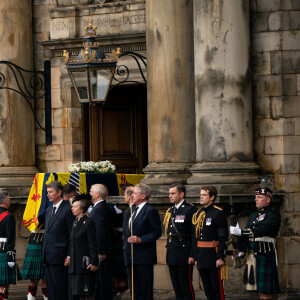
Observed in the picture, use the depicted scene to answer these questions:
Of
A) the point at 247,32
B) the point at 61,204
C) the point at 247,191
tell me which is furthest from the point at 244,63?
the point at 61,204

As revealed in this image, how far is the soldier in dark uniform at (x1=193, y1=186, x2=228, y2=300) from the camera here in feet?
47.1

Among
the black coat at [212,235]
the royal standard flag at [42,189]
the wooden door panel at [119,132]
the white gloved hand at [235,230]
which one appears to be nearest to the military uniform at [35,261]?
the royal standard flag at [42,189]

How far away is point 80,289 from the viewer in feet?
48.5

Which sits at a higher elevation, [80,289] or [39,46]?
[39,46]

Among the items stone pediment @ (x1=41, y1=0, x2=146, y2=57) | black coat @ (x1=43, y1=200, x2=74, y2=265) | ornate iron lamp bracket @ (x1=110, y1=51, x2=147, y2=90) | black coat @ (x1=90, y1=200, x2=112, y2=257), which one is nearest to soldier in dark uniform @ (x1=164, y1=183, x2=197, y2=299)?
black coat @ (x1=90, y1=200, x2=112, y2=257)

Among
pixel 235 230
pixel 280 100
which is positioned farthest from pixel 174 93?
pixel 235 230

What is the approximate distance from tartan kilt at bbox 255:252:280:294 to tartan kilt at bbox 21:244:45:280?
357 cm

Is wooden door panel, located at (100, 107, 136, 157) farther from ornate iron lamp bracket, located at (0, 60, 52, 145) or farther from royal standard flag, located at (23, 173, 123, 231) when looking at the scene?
royal standard flag, located at (23, 173, 123, 231)

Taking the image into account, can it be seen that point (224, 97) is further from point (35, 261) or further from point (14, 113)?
point (14, 113)

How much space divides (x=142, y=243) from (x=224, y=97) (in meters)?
2.58

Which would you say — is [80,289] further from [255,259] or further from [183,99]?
[183,99]

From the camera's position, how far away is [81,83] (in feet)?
54.2

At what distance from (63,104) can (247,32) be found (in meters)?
3.99

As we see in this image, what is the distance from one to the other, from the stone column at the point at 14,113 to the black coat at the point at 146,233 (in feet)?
13.9
